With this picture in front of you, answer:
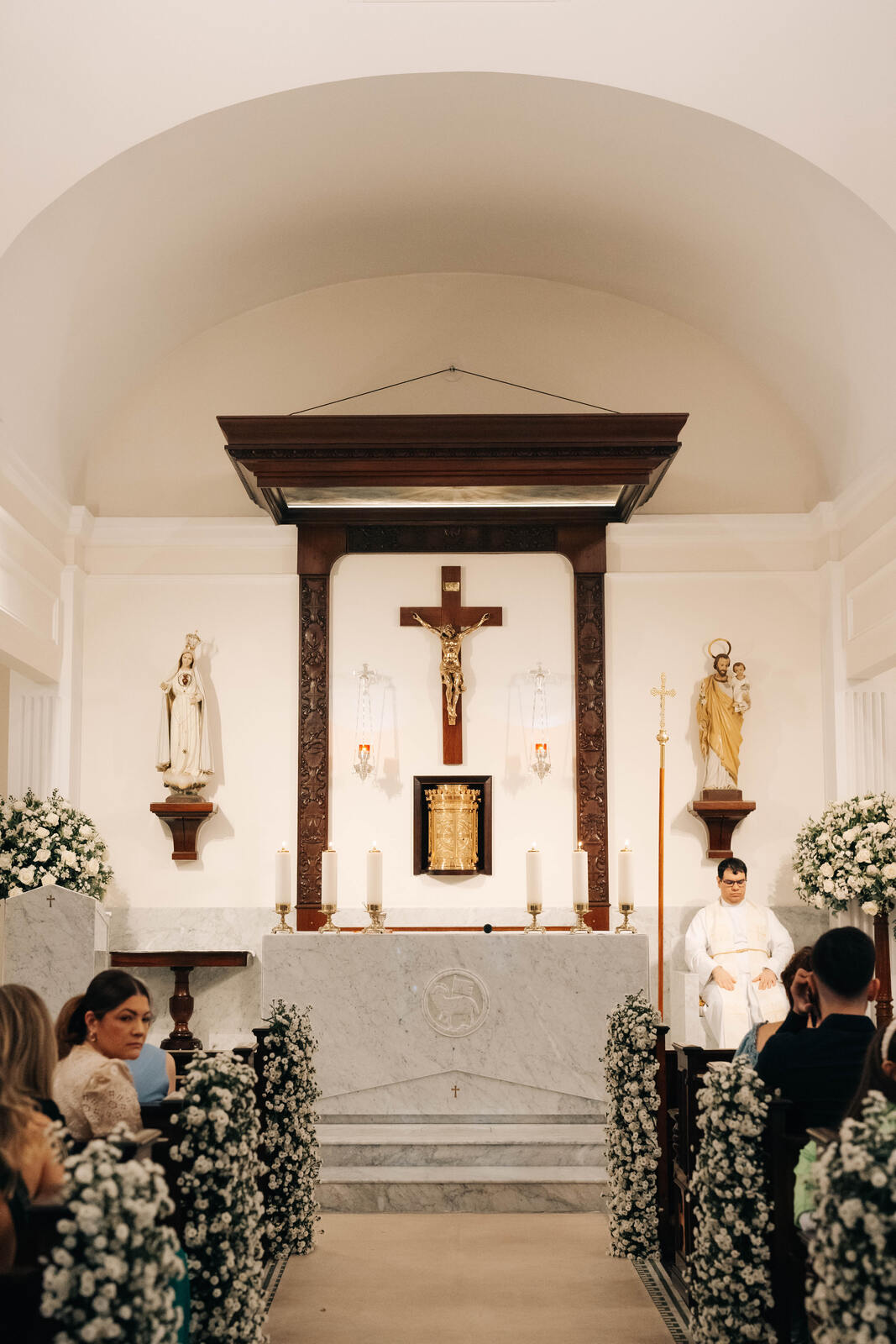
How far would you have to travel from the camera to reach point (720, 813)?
9992 millimetres

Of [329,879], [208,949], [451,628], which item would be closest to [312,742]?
[451,628]

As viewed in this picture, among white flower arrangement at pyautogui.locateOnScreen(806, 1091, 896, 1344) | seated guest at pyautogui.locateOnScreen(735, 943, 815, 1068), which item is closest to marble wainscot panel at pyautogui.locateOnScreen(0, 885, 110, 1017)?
seated guest at pyautogui.locateOnScreen(735, 943, 815, 1068)

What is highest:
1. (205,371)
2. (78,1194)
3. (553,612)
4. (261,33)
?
(261,33)

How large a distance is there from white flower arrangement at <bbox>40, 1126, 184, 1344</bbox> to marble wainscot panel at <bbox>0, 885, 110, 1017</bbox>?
5.07m

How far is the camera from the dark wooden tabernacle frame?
8773 millimetres

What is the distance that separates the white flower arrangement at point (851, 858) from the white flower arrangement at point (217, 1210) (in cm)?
565

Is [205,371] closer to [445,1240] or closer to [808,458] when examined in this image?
[808,458]

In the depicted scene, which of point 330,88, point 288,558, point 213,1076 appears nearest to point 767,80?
point 330,88

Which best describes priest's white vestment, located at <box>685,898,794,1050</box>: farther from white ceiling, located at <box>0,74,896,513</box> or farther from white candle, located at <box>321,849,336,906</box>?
white ceiling, located at <box>0,74,896,513</box>

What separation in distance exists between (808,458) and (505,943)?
5025 millimetres

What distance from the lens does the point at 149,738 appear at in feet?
34.1

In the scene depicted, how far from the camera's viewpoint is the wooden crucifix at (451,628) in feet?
33.7

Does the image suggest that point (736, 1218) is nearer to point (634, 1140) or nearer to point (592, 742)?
point (634, 1140)

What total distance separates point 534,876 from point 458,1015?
3.45 ft
